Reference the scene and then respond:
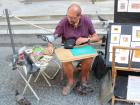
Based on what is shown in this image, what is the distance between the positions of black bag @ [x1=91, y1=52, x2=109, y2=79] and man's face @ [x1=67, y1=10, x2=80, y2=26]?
54 centimetres

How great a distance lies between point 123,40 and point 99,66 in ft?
2.06

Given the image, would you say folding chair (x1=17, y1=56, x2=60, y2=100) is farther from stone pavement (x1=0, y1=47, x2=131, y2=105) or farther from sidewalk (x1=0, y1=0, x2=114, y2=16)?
sidewalk (x1=0, y1=0, x2=114, y2=16)

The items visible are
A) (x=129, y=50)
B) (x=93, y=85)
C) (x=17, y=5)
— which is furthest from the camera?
(x=17, y=5)

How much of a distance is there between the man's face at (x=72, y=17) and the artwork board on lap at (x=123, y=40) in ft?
1.46

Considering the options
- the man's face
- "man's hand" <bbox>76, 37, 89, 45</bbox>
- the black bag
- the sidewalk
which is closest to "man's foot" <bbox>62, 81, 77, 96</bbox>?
the black bag

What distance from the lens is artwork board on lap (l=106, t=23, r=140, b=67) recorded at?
275 centimetres

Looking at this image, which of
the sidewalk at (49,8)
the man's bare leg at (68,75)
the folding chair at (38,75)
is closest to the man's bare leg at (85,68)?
the man's bare leg at (68,75)

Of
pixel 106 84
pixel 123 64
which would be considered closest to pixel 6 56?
pixel 106 84

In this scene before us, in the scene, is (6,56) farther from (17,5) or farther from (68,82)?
(17,5)

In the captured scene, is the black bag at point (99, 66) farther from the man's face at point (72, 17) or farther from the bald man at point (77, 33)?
the man's face at point (72, 17)

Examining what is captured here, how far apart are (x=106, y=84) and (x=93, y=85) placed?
277mm

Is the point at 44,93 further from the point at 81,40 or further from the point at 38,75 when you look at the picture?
the point at 81,40

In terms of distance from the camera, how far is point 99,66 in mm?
3340

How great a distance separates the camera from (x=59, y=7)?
561 cm
